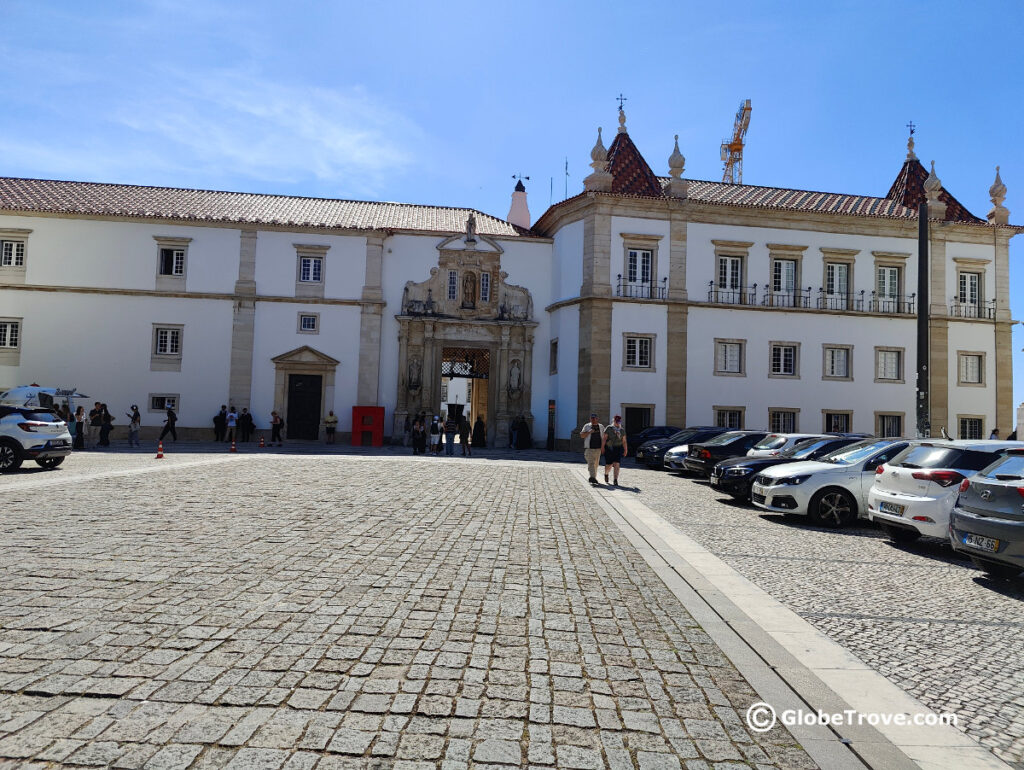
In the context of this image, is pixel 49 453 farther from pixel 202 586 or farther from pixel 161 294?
pixel 161 294

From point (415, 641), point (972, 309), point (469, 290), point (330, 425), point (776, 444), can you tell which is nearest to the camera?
→ point (415, 641)

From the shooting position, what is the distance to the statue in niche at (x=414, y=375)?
110 feet

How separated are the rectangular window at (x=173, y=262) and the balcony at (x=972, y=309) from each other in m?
36.2

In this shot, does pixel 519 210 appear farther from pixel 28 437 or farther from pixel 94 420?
pixel 28 437

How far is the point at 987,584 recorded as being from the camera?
753 cm

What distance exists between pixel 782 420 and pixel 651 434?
302 inches

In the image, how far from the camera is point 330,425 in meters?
32.0

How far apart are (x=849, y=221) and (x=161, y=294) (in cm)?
3208

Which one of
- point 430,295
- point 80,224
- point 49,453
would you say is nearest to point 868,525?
point 49,453

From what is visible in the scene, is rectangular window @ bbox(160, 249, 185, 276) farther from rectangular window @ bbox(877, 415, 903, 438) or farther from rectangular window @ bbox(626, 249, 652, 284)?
rectangular window @ bbox(877, 415, 903, 438)

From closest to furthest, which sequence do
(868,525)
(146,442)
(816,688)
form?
(816,688) → (868,525) → (146,442)

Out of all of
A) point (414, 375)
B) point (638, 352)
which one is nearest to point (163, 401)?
point (414, 375)

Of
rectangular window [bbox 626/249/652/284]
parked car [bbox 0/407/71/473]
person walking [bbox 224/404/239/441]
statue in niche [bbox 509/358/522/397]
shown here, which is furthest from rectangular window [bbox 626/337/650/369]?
parked car [bbox 0/407/71/473]

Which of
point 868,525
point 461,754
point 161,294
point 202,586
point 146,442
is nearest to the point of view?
point 461,754
